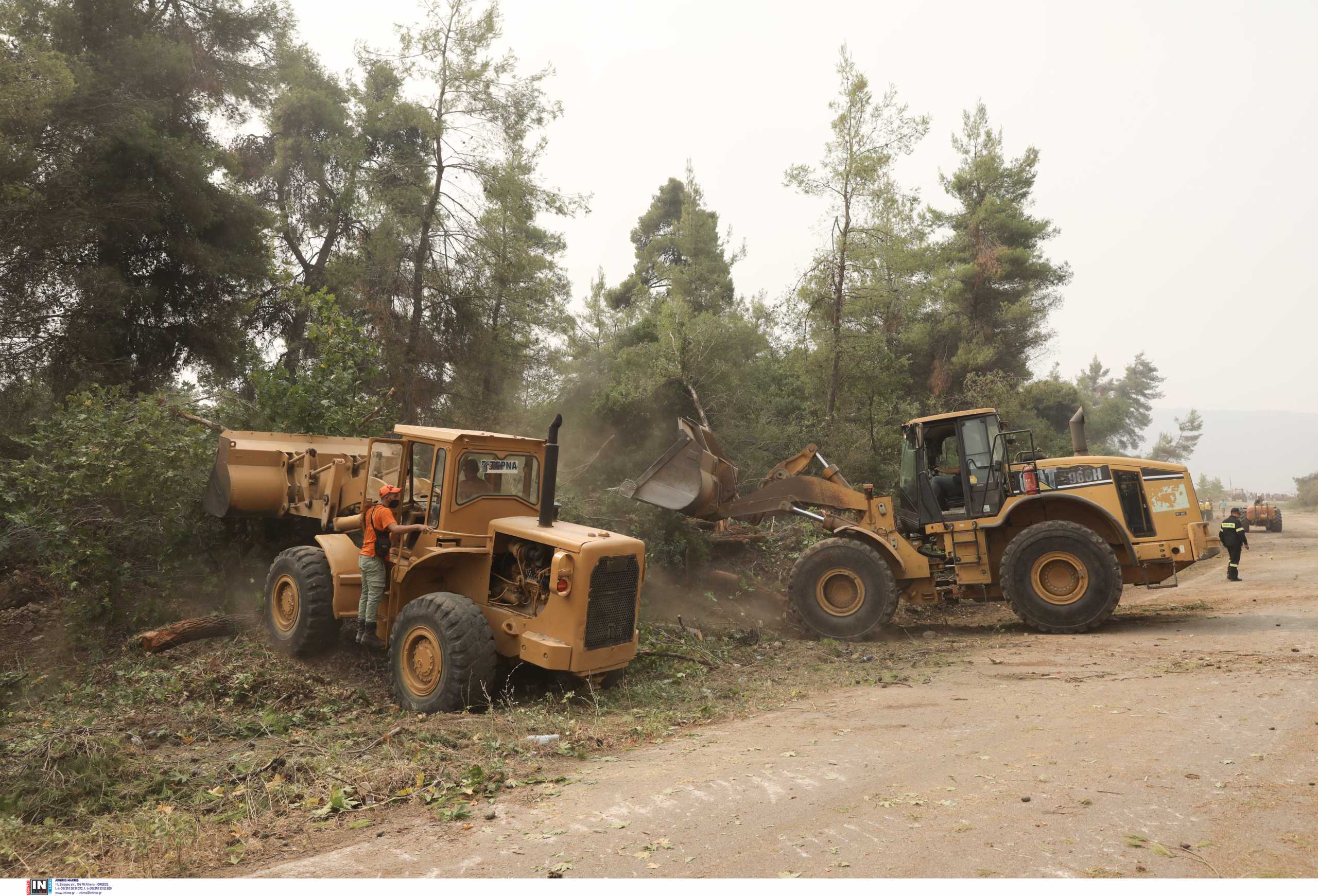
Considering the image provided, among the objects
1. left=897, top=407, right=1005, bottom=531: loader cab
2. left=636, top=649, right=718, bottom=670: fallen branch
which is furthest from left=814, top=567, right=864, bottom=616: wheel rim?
left=636, top=649, right=718, bottom=670: fallen branch

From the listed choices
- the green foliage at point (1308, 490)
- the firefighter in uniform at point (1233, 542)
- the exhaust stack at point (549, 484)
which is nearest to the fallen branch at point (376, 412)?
the exhaust stack at point (549, 484)

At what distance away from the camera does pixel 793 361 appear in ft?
62.2

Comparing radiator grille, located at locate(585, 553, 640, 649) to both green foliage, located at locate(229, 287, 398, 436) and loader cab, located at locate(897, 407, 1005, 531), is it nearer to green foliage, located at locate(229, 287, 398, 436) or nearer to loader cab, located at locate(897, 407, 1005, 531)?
loader cab, located at locate(897, 407, 1005, 531)

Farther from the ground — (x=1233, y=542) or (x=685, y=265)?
(x=685, y=265)

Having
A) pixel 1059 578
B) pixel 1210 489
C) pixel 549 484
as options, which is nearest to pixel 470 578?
pixel 549 484

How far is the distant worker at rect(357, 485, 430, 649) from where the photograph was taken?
707 centimetres

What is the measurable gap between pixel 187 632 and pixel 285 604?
1167 millimetres

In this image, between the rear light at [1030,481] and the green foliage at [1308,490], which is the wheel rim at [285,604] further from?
the green foliage at [1308,490]

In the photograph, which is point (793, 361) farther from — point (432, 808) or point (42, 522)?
point (432, 808)

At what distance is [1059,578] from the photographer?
1017 centimetres

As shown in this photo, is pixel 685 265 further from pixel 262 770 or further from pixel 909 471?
pixel 262 770

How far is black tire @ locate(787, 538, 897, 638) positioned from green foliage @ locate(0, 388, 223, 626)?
24.7 ft

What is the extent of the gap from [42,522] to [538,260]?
403 inches

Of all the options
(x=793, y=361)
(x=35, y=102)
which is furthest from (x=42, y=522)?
(x=793, y=361)
